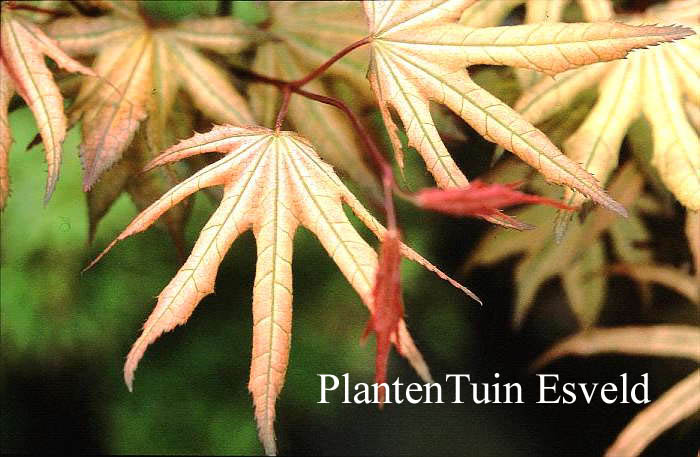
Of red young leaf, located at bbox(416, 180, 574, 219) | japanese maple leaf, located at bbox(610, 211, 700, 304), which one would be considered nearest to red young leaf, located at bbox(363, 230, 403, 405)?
red young leaf, located at bbox(416, 180, 574, 219)

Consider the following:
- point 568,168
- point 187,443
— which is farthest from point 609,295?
point 187,443

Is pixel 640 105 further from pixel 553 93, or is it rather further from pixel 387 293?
pixel 387 293

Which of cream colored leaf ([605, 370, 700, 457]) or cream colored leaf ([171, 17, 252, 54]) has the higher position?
cream colored leaf ([171, 17, 252, 54])

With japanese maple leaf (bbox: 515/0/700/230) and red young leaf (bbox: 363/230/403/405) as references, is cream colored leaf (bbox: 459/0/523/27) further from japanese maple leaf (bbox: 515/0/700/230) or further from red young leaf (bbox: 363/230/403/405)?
red young leaf (bbox: 363/230/403/405)

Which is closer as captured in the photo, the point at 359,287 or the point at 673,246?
the point at 359,287

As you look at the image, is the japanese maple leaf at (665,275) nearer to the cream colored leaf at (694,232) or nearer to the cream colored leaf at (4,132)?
the cream colored leaf at (694,232)

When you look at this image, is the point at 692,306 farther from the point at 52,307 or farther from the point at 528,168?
the point at 52,307
